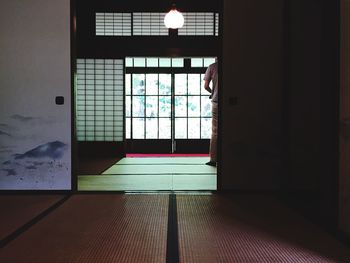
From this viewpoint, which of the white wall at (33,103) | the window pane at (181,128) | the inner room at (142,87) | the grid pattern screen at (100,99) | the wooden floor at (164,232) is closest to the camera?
the wooden floor at (164,232)

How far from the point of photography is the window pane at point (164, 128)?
29.1ft

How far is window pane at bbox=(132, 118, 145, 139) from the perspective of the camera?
888cm

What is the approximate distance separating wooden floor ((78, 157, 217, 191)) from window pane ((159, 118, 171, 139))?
2282 millimetres

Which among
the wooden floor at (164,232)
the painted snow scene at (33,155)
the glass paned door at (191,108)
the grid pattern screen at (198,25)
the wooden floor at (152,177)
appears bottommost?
the wooden floor at (164,232)

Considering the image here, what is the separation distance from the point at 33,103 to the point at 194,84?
5.27 meters

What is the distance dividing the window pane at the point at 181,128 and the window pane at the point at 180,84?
0.58 m

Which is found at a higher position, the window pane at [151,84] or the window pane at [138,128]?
the window pane at [151,84]

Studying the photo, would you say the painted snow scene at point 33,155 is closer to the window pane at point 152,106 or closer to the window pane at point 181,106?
the window pane at point 152,106

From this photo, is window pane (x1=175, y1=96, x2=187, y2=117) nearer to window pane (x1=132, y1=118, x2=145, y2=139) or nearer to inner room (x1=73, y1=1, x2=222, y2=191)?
inner room (x1=73, y1=1, x2=222, y2=191)

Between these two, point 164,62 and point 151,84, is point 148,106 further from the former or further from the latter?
point 164,62

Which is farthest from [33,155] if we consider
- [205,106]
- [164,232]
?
[205,106]

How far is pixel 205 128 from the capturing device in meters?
8.95

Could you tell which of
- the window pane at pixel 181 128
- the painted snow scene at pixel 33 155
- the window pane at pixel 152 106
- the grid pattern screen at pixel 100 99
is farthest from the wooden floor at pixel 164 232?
the window pane at pixel 152 106

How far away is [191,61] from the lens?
8.80 m
